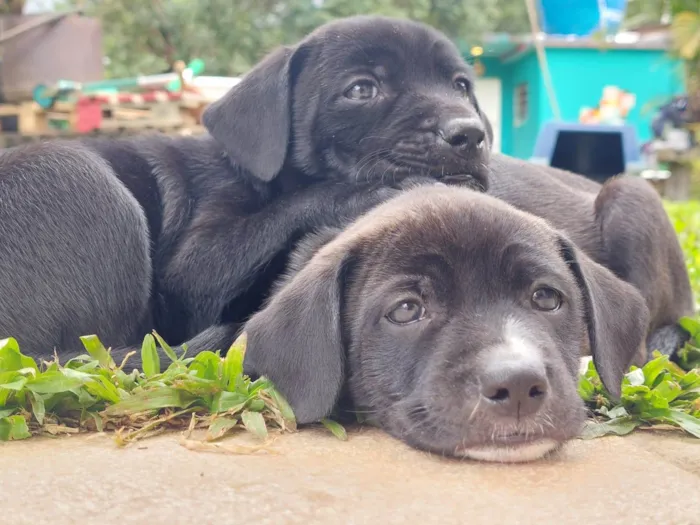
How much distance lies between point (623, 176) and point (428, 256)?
216 cm

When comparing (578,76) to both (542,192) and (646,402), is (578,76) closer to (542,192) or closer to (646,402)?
(542,192)

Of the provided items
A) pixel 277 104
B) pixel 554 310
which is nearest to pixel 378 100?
pixel 277 104

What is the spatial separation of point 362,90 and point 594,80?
39.6ft

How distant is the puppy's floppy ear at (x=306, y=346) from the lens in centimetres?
254

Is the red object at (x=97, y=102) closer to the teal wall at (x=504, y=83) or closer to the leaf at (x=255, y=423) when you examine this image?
the leaf at (x=255, y=423)

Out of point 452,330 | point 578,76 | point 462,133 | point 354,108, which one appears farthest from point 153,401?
point 578,76

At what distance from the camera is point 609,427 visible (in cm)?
265

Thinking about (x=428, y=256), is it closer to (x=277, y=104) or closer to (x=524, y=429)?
(x=524, y=429)

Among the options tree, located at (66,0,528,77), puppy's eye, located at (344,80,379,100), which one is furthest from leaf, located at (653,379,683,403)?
tree, located at (66,0,528,77)

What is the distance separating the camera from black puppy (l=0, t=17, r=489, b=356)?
342cm

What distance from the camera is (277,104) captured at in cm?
407

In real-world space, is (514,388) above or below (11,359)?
above

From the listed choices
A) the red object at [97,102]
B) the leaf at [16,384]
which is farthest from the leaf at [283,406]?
the red object at [97,102]

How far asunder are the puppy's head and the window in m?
12.5
